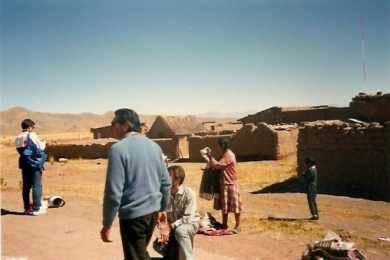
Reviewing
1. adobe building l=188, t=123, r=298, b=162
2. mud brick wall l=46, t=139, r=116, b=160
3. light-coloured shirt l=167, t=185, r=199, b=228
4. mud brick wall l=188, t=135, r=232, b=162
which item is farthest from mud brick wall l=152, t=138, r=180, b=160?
light-coloured shirt l=167, t=185, r=199, b=228

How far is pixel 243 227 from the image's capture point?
31.5 ft

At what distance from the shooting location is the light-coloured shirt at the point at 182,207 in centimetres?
601

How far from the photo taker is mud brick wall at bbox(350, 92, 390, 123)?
66.9ft

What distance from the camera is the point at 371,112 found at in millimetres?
21484

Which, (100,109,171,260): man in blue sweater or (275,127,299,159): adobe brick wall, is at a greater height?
(100,109,171,260): man in blue sweater

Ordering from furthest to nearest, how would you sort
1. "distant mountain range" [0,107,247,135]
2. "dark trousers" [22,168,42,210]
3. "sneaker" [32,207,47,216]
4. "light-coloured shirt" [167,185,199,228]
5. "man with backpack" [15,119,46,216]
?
"distant mountain range" [0,107,247,135]
"sneaker" [32,207,47,216]
"dark trousers" [22,168,42,210]
"man with backpack" [15,119,46,216]
"light-coloured shirt" [167,185,199,228]

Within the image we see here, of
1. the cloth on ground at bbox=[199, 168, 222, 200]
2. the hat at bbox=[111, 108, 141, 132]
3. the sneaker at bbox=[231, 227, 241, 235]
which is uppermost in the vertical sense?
the hat at bbox=[111, 108, 141, 132]

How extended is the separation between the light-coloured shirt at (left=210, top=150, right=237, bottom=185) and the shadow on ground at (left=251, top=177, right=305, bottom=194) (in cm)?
691

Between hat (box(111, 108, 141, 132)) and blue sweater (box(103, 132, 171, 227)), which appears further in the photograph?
hat (box(111, 108, 141, 132))

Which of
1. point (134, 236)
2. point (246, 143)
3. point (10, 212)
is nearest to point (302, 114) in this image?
point (246, 143)

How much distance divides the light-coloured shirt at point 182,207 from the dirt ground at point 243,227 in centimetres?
119

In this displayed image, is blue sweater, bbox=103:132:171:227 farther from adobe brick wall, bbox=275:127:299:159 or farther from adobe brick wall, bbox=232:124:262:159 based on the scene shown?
adobe brick wall, bbox=232:124:262:159

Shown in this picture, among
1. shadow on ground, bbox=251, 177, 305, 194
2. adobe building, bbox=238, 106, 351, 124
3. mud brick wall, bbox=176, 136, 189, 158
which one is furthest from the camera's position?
adobe building, bbox=238, 106, 351, 124

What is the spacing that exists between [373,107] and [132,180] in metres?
18.9
